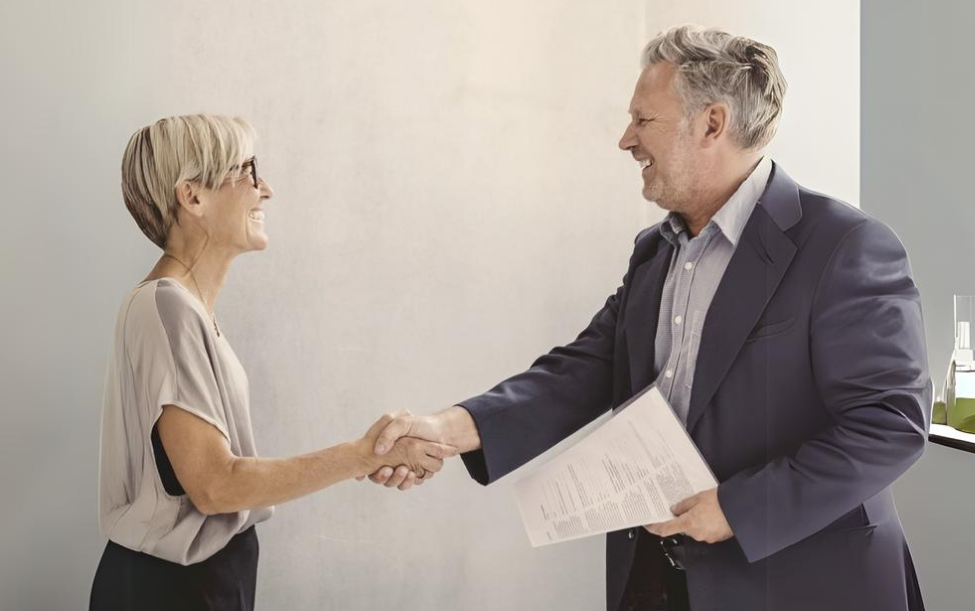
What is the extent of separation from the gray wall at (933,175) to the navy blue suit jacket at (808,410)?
1.01 feet

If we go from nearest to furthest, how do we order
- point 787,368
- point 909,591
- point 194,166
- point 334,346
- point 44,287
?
point 909,591
point 787,368
point 44,287
point 194,166
point 334,346

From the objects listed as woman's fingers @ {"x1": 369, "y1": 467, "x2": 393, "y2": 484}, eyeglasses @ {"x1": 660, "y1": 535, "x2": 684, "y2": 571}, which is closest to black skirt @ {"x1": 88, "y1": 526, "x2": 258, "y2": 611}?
woman's fingers @ {"x1": 369, "y1": 467, "x2": 393, "y2": 484}

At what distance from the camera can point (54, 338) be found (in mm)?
1222

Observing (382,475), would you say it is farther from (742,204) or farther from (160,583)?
(742,204)

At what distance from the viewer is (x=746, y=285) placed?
3.65 feet

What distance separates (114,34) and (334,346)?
57cm

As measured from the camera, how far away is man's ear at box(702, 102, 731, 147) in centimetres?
124

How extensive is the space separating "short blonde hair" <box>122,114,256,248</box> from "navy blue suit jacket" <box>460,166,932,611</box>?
2.54 feet

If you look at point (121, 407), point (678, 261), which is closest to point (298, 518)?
point (121, 407)

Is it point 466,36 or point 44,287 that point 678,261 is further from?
point 44,287

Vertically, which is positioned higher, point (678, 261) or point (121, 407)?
point (678, 261)

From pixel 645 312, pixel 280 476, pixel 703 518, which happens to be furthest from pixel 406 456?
pixel 703 518

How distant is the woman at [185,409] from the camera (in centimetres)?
123

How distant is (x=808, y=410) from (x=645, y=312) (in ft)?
1.02
